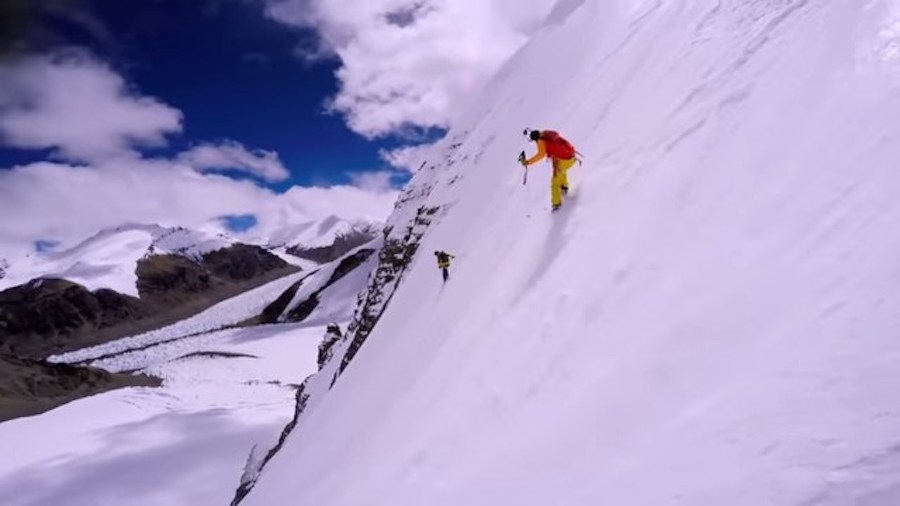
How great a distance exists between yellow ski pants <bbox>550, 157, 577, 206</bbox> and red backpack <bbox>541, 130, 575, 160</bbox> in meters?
0.11

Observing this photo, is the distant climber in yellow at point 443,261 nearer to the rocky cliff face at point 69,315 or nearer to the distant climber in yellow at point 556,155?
the distant climber in yellow at point 556,155

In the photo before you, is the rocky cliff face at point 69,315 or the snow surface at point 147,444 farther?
the rocky cliff face at point 69,315

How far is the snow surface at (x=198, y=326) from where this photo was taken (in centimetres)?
11812

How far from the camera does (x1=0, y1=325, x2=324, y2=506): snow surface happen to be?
29094 mm

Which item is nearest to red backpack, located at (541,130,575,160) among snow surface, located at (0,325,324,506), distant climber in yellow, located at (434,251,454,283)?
distant climber in yellow, located at (434,251,454,283)

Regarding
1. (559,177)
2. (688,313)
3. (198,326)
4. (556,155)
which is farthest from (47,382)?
(688,313)

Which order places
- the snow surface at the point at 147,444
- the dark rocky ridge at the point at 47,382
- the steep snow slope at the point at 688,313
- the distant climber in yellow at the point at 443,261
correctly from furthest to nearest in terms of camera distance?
the dark rocky ridge at the point at 47,382 → the snow surface at the point at 147,444 → the distant climber in yellow at the point at 443,261 → the steep snow slope at the point at 688,313

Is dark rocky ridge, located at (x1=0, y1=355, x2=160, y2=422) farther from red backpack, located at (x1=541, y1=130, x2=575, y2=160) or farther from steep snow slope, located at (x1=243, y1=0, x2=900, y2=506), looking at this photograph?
red backpack, located at (x1=541, y1=130, x2=575, y2=160)

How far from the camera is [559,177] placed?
11.0 m

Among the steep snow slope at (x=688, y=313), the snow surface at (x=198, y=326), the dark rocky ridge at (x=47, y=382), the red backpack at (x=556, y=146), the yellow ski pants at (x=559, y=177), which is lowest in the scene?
the steep snow slope at (x=688, y=313)

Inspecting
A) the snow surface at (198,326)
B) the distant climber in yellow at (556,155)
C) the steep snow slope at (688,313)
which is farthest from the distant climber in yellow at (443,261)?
the snow surface at (198,326)

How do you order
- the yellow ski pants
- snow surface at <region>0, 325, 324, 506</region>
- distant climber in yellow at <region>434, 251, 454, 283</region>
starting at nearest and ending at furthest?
the yellow ski pants → distant climber in yellow at <region>434, 251, 454, 283</region> → snow surface at <region>0, 325, 324, 506</region>

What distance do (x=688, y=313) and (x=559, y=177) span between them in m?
5.59

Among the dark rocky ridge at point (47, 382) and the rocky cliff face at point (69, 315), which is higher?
the rocky cliff face at point (69, 315)
